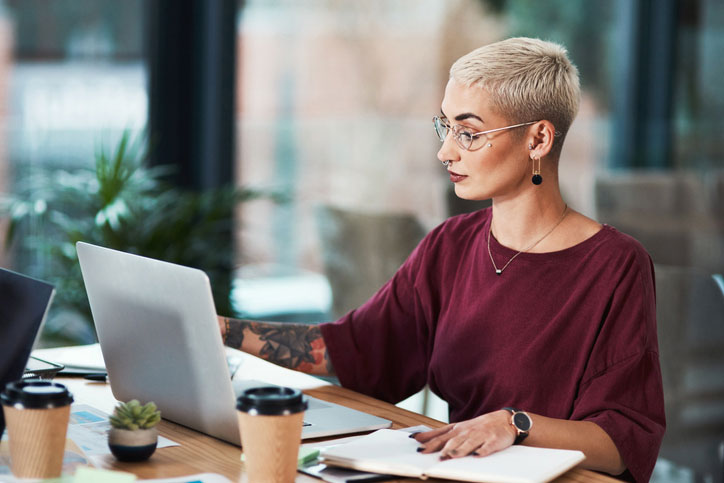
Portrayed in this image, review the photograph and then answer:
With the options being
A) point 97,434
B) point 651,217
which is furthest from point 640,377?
point 651,217

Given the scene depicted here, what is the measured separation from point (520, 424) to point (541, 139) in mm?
577

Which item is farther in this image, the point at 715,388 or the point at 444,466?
the point at 715,388

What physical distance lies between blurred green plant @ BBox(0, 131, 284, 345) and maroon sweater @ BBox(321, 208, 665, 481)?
1311mm

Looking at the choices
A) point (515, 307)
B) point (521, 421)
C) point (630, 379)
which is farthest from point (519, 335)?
point (521, 421)

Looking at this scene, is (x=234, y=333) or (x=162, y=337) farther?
(x=234, y=333)

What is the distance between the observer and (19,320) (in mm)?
1242

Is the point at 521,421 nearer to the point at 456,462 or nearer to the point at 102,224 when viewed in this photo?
the point at 456,462

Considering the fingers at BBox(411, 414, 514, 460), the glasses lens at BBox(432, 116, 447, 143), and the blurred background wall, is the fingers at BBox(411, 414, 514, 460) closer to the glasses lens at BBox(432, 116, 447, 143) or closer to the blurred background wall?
the glasses lens at BBox(432, 116, 447, 143)

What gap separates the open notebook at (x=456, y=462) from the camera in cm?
119

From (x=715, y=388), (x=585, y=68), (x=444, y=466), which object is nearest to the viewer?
(x=444, y=466)

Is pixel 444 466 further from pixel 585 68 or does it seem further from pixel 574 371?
pixel 585 68

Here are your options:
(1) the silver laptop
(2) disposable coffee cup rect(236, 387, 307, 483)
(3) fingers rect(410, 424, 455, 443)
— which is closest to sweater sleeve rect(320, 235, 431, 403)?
(1) the silver laptop

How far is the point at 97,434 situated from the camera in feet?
4.52

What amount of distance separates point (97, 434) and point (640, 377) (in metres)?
0.84
